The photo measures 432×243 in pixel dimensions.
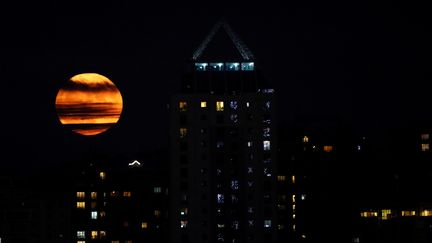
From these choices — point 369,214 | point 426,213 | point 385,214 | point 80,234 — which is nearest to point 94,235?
point 80,234

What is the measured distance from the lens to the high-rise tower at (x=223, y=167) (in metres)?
73.3

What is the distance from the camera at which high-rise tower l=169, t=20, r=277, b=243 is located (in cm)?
7331

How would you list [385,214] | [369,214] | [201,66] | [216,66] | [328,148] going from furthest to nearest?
[328,148] → [369,214] → [385,214] → [201,66] → [216,66]

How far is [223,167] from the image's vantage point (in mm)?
73812

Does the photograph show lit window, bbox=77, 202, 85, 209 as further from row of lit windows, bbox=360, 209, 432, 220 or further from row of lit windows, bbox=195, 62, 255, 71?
row of lit windows, bbox=360, 209, 432, 220

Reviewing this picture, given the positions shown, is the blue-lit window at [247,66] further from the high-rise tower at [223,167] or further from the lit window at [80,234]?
the lit window at [80,234]

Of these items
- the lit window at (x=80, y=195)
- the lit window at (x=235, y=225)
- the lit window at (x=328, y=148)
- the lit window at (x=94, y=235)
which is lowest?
the lit window at (x=94, y=235)

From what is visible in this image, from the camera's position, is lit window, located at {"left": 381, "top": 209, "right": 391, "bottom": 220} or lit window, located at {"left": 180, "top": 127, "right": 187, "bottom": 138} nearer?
lit window, located at {"left": 180, "top": 127, "right": 187, "bottom": 138}

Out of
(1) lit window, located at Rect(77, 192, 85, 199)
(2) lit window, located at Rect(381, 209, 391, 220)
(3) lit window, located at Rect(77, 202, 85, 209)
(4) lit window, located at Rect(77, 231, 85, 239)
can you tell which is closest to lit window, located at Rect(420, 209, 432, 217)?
(2) lit window, located at Rect(381, 209, 391, 220)

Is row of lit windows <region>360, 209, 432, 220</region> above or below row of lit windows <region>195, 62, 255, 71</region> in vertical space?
below

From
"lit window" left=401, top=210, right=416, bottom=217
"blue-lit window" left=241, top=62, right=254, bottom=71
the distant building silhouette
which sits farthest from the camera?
the distant building silhouette

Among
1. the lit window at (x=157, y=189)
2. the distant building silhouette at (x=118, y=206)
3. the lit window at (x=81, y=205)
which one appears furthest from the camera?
the lit window at (x=81, y=205)

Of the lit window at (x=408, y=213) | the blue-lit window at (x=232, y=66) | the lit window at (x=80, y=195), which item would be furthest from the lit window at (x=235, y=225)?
the lit window at (x=80, y=195)

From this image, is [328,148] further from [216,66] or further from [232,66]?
[216,66]
